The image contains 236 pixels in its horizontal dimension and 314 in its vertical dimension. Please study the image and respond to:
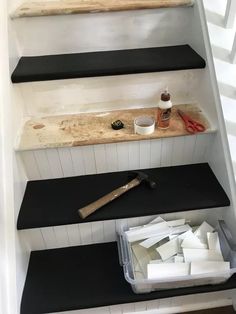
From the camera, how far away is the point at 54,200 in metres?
1.14

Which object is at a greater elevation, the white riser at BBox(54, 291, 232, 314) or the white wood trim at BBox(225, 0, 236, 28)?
the white wood trim at BBox(225, 0, 236, 28)

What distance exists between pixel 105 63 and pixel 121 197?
1.70 ft

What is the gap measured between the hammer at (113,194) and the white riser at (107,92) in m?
0.33

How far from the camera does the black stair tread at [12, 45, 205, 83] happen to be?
109 cm

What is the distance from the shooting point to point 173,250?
1099 millimetres

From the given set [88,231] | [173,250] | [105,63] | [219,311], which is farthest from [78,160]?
[219,311]

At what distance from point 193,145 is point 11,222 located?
0.75m

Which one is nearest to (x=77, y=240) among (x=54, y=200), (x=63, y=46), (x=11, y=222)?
(x=54, y=200)

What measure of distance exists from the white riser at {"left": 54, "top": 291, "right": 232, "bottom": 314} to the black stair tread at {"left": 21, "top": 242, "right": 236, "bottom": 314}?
126 millimetres

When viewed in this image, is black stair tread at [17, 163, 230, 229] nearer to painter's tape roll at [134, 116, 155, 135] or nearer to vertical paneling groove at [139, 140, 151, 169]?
vertical paneling groove at [139, 140, 151, 169]

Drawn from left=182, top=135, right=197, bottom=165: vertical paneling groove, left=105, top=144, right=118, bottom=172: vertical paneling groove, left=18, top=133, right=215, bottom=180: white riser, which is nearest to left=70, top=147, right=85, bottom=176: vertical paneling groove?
left=18, top=133, right=215, bottom=180: white riser

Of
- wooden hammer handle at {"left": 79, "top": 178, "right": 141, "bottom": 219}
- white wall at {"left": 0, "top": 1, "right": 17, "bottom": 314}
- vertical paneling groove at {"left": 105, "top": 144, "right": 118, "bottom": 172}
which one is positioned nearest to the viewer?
white wall at {"left": 0, "top": 1, "right": 17, "bottom": 314}

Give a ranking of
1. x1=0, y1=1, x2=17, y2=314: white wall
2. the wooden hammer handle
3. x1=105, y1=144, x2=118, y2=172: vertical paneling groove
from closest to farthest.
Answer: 1. x1=0, y1=1, x2=17, y2=314: white wall
2. the wooden hammer handle
3. x1=105, y1=144, x2=118, y2=172: vertical paneling groove

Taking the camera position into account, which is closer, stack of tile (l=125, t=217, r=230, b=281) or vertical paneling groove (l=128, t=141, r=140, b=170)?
stack of tile (l=125, t=217, r=230, b=281)
